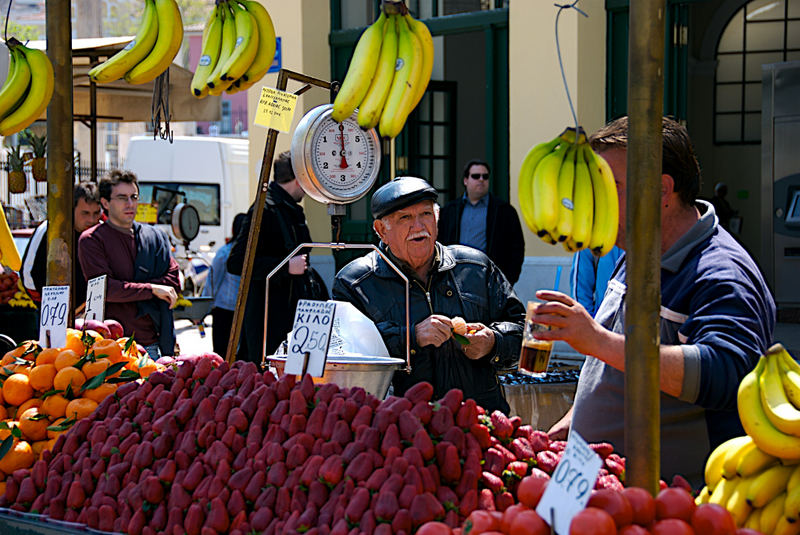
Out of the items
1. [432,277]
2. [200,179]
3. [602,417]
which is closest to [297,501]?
[602,417]

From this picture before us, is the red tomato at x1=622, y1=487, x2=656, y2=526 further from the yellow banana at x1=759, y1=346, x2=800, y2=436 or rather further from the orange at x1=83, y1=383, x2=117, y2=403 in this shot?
the orange at x1=83, y1=383, x2=117, y2=403

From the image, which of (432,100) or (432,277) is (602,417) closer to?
(432,277)

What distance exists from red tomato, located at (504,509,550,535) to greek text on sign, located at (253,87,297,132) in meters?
2.10

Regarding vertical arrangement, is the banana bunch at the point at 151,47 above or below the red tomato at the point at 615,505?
above

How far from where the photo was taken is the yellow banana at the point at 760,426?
1.61m

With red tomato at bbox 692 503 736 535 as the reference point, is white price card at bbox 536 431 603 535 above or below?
above

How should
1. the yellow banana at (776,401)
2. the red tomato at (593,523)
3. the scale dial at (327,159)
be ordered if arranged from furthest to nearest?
the scale dial at (327,159) < the yellow banana at (776,401) < the red tomato at (593,523)

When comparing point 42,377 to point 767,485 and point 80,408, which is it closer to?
Answer: point 80,408

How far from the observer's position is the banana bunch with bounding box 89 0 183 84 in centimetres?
270

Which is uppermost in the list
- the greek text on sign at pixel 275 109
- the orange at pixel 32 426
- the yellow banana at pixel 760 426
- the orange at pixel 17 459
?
the greek text on sign at pixel 275 109

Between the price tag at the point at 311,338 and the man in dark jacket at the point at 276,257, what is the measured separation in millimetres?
2654

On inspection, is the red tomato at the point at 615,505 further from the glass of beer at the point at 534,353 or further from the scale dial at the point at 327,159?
the scale dial at the point at 327,159

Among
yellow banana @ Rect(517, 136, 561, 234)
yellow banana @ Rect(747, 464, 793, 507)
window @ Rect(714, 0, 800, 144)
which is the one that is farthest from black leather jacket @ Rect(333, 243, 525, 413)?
window @ Rect(714, 0, 800, 144)

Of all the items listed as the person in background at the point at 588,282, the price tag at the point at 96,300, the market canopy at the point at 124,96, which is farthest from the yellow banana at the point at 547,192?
the market canopy at the point at 124,96
